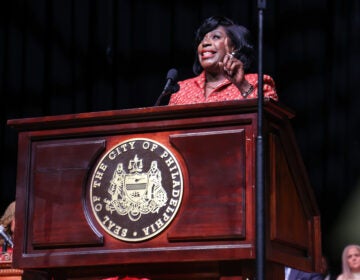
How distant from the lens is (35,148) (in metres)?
2.68

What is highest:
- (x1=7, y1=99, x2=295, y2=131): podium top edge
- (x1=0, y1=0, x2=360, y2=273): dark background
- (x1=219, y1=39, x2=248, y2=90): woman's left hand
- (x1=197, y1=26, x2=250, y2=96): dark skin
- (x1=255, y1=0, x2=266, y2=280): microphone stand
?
(x1=0, y1=0, x2=360, y2=273): dark background

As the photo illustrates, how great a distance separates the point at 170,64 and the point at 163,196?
3883 millimetres

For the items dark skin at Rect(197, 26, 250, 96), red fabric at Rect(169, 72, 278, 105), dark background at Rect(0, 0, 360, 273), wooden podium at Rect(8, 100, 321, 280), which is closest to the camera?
wooden podium at Rect(8, 100, 321, 280)

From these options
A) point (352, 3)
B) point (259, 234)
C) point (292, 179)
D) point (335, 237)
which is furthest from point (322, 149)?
point (259, 234)

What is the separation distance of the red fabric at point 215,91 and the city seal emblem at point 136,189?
69 cm

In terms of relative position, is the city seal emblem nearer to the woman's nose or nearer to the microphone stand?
the microphone stand

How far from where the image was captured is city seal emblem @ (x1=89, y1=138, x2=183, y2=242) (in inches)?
95.1

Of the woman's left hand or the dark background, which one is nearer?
the woman's left hand

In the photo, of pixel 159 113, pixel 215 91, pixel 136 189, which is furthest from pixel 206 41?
pixel 136 189

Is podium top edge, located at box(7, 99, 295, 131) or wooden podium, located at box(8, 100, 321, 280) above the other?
podium top edge, located at box(7, 99, 295, 131)

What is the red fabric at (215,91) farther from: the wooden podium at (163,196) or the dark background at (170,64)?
the dark background at (170,64)

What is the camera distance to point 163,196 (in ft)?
7.93

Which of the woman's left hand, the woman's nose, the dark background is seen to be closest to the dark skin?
the woman's nose

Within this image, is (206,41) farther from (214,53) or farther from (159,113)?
(159,113)
